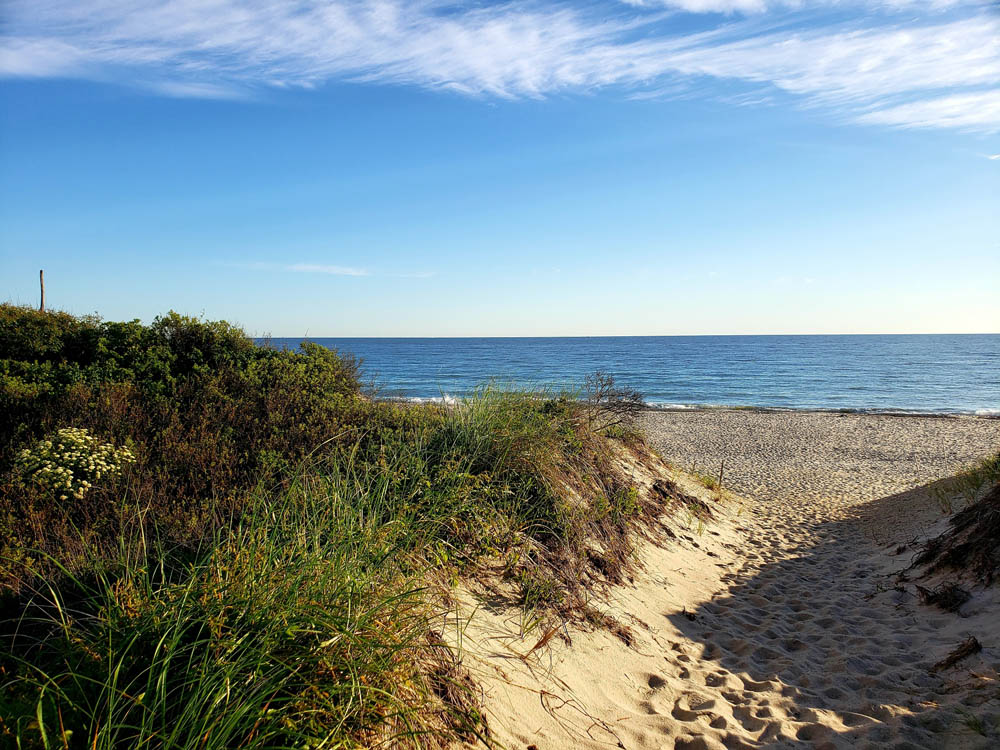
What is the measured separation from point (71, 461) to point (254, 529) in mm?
2903

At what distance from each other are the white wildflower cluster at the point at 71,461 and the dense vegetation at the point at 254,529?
0.09ft

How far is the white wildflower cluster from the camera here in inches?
205

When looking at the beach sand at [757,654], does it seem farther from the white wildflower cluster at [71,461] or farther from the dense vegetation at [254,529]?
the white wildflower cluster at [71,461]

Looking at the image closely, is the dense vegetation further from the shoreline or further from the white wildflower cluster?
the shoreline

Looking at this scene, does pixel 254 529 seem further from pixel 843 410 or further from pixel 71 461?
pixel 843 410

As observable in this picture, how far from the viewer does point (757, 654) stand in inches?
197

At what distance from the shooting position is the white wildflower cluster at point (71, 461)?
5195mm

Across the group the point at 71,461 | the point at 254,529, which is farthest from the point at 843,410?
the point at 71,461

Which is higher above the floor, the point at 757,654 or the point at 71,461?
the point at 71,461

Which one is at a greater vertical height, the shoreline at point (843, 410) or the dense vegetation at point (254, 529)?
the dense vegetation at point (254, 529)

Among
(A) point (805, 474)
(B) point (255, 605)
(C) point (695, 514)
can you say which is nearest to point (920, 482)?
(A) point (805, 474)

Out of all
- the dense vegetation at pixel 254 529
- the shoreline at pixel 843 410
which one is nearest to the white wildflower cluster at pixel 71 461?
the dense vegetation at pixel 254 529

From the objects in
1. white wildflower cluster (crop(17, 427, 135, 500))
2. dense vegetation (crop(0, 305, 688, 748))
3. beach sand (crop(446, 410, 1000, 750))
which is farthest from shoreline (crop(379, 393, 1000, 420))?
white wildflower cluster (crop(17, 427, 135, 500))

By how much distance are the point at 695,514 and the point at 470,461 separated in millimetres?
4870
